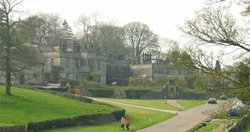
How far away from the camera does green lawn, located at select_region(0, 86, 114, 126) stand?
3869 centimetres

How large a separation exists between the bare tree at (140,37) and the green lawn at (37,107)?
63477 mm

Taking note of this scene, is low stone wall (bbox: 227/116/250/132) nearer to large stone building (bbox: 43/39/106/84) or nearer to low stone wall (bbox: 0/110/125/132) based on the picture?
low stone wall (bbox: 0/110/125/132)

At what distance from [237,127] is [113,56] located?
7467 centimetres

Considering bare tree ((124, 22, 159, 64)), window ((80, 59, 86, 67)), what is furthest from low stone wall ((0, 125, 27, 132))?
bare tree ((124, 22, 159, 64))

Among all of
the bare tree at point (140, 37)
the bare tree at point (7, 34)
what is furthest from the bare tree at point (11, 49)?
the bare tree at point (140, 37)

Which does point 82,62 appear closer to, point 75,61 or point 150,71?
point 75,61

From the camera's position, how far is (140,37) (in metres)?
116

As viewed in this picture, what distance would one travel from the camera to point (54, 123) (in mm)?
37062

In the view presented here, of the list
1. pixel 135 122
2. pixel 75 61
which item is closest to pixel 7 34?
pixel 135 122

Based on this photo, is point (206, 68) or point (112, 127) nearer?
point (206, 68)

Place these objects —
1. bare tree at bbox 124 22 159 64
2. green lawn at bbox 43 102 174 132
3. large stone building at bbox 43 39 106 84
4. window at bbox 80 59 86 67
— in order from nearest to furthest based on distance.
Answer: green lawn at bbox 43 102 174 132, large stone building at bbox 43 39 106 84, window at bbox 80 59 86 67, bare tree at bbox 124 22 159 64

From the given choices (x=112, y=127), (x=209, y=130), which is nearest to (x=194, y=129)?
(x=209, y=130)

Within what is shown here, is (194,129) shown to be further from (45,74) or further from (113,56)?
(113,56)

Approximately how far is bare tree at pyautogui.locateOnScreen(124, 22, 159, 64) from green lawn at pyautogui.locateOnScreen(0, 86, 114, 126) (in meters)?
63.5
